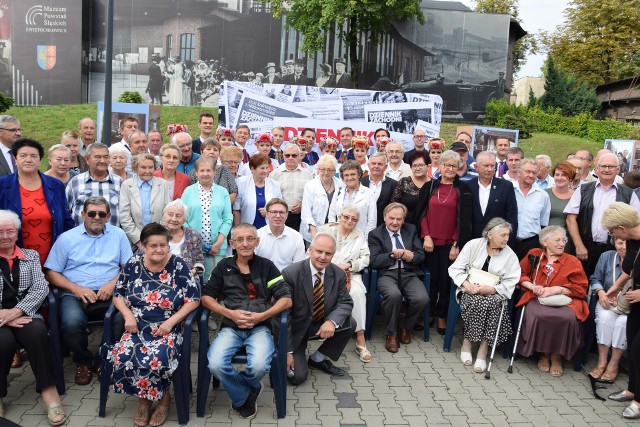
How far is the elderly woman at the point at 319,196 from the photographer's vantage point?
6164 mm

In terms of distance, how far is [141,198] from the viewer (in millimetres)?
5391

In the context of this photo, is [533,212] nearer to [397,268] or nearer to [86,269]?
[397,268]

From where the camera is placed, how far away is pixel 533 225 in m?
6.01

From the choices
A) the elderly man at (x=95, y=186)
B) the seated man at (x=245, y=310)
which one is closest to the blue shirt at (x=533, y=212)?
the seated man at (x=245, y=310)

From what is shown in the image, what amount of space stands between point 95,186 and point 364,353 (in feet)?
10.6

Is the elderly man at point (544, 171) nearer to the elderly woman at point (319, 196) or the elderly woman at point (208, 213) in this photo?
the elderly woman at point (319, 196)

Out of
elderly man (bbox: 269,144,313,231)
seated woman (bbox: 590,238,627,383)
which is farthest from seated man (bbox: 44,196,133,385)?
seated woman (bbox: 590,238,627,383)

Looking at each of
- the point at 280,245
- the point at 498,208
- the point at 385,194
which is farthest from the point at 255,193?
the point at 498,208

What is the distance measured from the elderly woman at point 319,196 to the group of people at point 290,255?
0.06ft

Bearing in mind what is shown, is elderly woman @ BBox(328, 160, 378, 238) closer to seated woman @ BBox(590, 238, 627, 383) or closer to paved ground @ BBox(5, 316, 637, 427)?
paved ground @ BBox(5, 316, 637, 427)

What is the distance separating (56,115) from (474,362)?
1998cm

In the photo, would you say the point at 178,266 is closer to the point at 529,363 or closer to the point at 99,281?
the point at 99,281

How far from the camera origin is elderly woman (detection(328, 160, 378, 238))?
604cm

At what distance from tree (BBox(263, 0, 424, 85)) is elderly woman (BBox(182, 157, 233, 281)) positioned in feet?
57.8
